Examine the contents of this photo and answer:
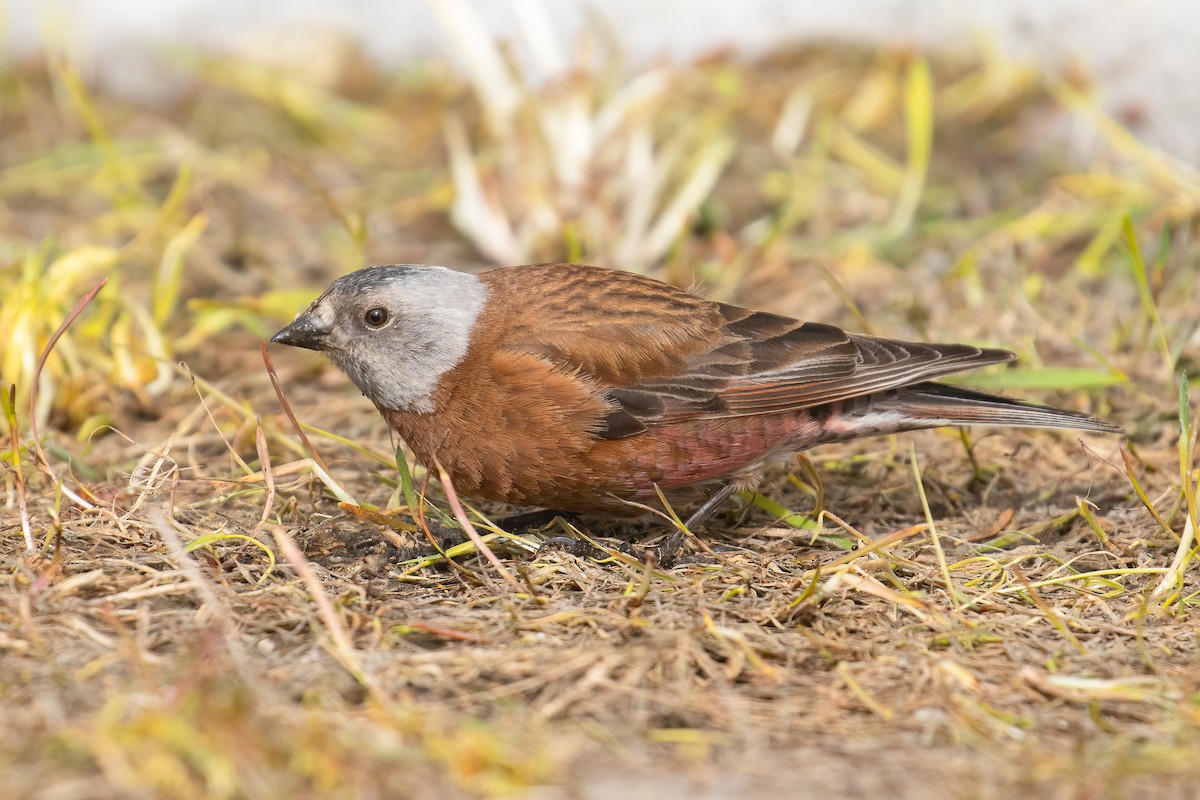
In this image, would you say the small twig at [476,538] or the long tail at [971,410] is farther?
the long tail at [971,410]

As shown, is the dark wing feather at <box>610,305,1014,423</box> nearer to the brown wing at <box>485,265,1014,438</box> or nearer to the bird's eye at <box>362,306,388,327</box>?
the brown wing at <box>485,265,1014,438</box>

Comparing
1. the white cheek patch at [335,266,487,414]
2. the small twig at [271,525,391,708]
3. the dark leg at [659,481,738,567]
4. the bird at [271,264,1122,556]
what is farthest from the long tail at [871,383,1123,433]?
the small twig at [271,525,391,708]

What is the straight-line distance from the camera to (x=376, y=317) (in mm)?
4613

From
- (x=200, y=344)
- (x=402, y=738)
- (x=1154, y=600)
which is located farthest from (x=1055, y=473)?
(x=200, y=344)

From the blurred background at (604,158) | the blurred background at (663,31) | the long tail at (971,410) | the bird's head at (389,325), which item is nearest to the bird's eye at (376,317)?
the bird's head at (389,325)

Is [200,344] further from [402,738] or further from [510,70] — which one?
[402,738]

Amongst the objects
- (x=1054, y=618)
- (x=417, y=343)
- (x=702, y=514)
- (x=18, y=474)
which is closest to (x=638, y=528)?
(x=702, y=514)

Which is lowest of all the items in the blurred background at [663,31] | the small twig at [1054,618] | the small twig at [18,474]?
the small twig at [1054,618]

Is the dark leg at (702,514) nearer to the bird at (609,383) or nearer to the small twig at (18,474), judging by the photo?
the bird at (609,383)

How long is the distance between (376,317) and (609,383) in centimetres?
93

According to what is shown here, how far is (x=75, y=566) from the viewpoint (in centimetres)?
370

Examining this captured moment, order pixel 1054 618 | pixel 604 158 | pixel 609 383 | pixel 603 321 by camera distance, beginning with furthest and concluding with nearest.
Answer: pixel 604 158 < pixel 603 321 < pixel 609 383 < pixel 1054 618

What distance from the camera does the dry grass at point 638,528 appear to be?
2.83m

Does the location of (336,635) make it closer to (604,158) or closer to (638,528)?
(638,528)
